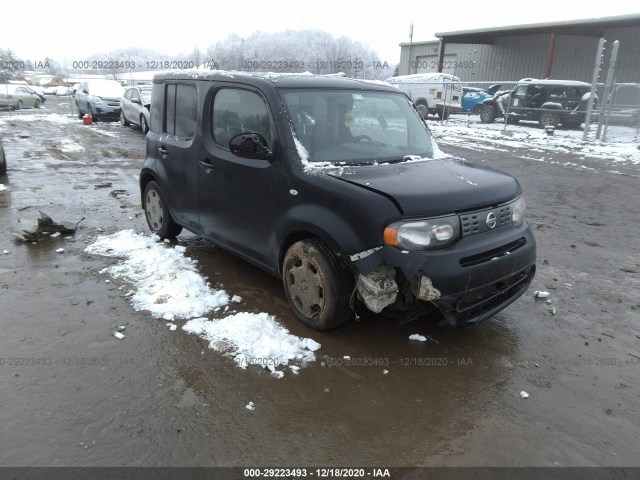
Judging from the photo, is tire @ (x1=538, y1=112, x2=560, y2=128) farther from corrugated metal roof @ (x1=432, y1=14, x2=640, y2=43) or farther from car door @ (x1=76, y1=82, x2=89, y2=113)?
car door @ (x1=76, y1=82, x2=89, y2=113)

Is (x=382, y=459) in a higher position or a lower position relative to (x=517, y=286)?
lower

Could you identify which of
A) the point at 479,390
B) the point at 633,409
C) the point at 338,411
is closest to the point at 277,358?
the point at 338,411

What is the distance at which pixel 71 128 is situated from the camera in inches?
732

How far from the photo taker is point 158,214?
18.8ft

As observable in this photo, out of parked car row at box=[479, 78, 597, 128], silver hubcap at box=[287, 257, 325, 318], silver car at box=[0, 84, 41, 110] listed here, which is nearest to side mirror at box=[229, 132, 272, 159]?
silver hubcap at box=[287, 257, 325, 318]

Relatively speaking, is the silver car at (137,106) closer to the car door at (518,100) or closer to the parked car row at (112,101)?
the parked car row at (112,101)

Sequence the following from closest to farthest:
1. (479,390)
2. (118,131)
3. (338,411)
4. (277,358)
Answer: (338,411)
(479,390)
(277,358)
(118,131)

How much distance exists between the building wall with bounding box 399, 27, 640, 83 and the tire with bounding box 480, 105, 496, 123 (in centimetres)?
1142

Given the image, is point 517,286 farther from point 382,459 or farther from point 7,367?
point 7,367

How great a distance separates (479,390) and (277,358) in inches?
54.7

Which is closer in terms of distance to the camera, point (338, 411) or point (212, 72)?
point (338, 411)

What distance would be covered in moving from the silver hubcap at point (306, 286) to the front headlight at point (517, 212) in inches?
61.3

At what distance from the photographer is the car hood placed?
10.4ft

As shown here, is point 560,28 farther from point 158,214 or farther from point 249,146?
point 249,146
